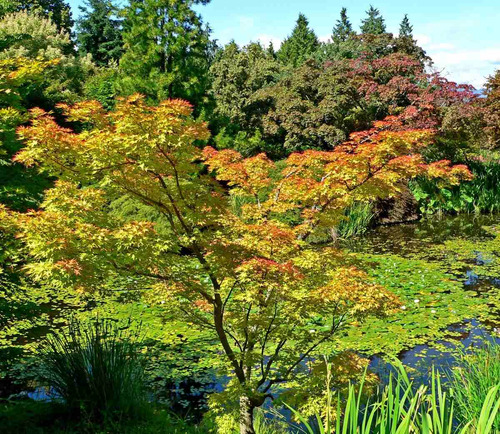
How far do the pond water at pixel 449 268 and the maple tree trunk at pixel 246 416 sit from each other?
6.92ft

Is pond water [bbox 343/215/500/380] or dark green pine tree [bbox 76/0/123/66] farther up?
dark green pine tree [bbox 76/0/123/66]

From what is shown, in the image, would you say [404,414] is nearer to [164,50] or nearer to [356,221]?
[356,221]

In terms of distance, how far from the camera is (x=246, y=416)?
170 inches

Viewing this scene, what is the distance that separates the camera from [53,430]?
143 inches

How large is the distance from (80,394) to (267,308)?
1.91 meters

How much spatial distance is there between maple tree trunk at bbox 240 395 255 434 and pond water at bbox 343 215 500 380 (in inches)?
83.0

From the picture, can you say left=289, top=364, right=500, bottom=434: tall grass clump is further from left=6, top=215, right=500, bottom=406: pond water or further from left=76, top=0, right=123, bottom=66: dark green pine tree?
left=76, top=0, right=123, bottom=66: dark green pine tree

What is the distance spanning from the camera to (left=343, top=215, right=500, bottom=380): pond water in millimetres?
6047

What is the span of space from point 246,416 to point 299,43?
41.8 meters

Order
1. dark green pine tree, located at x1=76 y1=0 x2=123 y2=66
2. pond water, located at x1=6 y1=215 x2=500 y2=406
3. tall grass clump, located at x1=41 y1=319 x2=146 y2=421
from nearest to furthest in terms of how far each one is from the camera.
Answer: tall grass clump, located at x1=41 y1=319 x2=146 y2=421, pond water, located at x1=6 y1=215 x2=500 y2=406, dark green pine tree, located at x1=76 y1=0 x2=123 y2=66

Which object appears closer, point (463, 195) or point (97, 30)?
point (463, 195)

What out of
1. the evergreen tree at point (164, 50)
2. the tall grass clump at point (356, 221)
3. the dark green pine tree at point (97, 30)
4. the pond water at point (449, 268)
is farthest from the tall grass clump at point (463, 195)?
the dark green pine tree at point (97, 30)

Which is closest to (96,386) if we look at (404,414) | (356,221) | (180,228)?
(180,228)

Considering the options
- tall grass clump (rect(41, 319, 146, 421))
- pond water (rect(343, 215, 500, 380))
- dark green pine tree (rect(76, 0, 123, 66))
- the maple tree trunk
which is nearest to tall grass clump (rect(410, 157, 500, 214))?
pond water (rect(343, 215, 500, 380))
